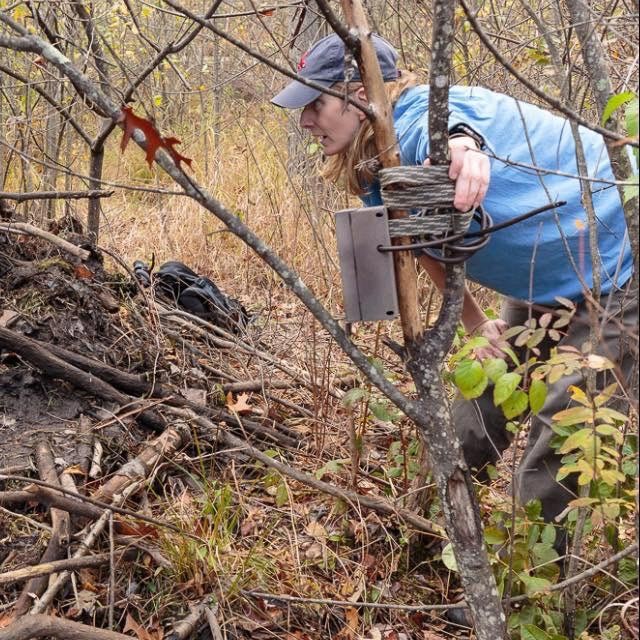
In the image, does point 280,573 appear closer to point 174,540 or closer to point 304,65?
point 174,540

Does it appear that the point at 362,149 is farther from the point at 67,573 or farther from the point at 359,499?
the point at 67,573

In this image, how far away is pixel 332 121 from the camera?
2.40 metres

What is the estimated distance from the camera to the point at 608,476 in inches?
74.5

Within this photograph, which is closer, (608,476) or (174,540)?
(608,476)

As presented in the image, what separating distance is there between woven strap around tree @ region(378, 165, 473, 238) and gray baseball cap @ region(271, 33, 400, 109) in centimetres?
59

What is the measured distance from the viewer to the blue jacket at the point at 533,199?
232 cm

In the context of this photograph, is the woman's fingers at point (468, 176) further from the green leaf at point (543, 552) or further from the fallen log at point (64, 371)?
the fallen log at point (64, 371)

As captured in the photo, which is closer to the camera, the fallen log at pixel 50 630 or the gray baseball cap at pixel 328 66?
the fallen log at pixel 50 630

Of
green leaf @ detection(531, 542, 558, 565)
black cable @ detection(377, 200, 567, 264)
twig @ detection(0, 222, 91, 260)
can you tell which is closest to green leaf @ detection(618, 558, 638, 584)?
green leaf @ detection(531, 542, 558, 565)

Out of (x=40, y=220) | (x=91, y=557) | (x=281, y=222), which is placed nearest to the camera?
(x=91, y=557)

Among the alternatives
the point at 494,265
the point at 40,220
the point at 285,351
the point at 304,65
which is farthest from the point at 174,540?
the point at 40,220

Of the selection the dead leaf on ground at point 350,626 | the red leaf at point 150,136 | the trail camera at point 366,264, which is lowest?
the dead leaf on ground at point 350,626

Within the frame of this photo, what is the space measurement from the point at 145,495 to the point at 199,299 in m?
1.66

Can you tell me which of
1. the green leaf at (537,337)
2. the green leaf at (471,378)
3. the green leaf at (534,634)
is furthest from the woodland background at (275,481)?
the green leaf at (537,337)
